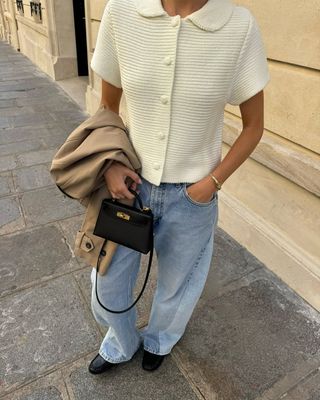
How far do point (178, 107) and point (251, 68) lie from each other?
0.27m

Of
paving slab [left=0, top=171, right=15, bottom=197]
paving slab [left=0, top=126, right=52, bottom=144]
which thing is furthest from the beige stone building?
paving slab [left=0, top=126, right=52, bottom=144]

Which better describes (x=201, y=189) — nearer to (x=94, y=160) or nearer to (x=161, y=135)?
(x=161, y=135)

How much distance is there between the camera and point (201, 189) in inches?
54.4

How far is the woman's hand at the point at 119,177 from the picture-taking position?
1.35 metres

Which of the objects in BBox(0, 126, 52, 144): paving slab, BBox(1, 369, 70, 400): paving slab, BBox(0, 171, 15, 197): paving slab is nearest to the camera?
BBox(1, 369, 70, 400): paving slab

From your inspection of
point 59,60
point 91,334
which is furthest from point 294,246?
point 59,60

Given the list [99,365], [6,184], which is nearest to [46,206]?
[6,184]

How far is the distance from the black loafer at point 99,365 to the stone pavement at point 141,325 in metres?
0.04

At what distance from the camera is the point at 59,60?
7.88m

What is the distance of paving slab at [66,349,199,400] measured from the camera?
1.85m

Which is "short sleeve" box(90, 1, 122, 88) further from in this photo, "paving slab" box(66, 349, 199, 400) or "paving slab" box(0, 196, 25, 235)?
"paving slab" box(0, 196, 25, 235)

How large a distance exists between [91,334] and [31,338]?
→ 13.7 inches

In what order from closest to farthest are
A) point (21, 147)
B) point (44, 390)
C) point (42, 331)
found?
point (44, 390), point (42, 331), point (21, 147)

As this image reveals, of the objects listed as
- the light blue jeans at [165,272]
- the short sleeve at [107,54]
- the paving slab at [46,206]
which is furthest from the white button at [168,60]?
the paving slab at [46,206]
